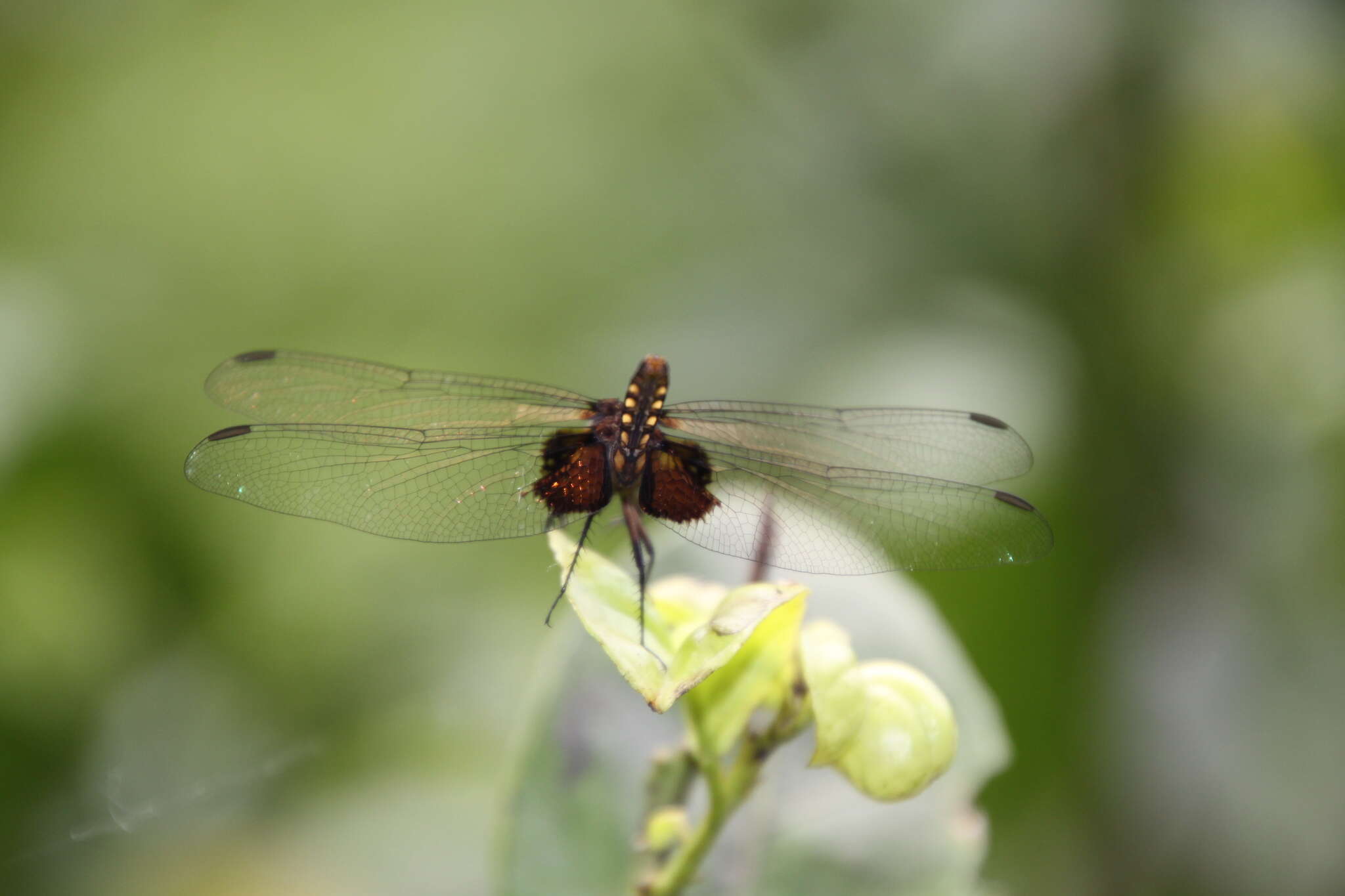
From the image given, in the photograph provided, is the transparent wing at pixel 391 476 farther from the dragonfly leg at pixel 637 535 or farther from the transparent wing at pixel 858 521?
the transparent wing at pixel 858 521

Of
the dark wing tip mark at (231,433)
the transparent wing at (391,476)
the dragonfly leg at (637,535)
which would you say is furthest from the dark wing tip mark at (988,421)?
the dark wing tip mark at (231,433)

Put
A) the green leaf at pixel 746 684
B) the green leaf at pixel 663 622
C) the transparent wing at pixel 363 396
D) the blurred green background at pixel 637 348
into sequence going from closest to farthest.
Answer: the green leaf at pixel 663 622
the green leaf at pixel 746 684
the transparent wing at pixel 363 396
the blurred green background at pixel 637 348

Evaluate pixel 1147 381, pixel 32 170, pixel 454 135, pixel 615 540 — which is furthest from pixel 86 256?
pixel 1147 381

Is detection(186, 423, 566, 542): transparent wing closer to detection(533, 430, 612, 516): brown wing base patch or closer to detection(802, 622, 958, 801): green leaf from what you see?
detection(533, 430, 612, 516): brown wing base patch

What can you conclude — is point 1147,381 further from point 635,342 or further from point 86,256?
point 86,256

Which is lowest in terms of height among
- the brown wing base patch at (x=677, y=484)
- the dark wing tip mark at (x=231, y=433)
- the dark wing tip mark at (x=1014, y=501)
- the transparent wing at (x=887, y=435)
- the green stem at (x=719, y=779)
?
the green stem at (x=719, y=779)

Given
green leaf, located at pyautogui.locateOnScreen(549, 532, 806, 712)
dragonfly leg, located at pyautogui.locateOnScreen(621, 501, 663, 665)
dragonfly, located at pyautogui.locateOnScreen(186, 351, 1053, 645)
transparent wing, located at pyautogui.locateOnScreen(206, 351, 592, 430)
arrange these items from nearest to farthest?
green leaf, located at pyautogui.locateOnScreen(549, 532, 806, 712) < dragonfly leg, located at pyautogui.locateOnScreen(621, 501, 663, 665) < dragonfly, located at pyautogui.locateOnScreen(186, 351, 1053, 645) < transparent wing, located at pyautogui.locateOnScreen(206, 351, 592, 430)

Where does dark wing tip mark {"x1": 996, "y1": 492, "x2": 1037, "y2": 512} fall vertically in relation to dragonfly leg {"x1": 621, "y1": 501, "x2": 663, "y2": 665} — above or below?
above

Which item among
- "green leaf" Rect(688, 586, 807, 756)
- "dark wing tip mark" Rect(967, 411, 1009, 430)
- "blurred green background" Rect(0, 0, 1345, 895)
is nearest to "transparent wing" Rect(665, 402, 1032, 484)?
"dark wing tip mark" Rect(967, 411, 1009, 430)
